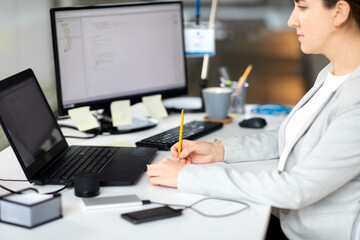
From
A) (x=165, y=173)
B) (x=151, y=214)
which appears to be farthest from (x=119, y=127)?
(x=151, y=214)

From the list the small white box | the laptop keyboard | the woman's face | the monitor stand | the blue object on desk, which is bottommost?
the blue object on desk

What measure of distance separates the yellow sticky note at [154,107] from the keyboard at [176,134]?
13cm

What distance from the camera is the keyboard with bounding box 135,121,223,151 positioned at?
1705 mm

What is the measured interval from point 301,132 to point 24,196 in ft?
2.25

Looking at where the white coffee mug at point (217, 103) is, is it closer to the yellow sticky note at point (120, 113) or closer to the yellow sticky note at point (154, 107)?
the yellow sticky note at point (154, 107)

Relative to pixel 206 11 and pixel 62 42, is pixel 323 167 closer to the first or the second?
pixel 62 42

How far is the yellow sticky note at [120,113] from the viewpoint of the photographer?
196cm

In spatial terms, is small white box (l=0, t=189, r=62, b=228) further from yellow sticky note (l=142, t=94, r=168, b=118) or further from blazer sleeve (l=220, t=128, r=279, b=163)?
yellow sticky note (l=142, t=94, r=168, b=118)

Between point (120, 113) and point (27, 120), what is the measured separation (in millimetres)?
606

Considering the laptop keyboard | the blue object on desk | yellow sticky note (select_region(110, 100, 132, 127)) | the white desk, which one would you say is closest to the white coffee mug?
the blue object on desk

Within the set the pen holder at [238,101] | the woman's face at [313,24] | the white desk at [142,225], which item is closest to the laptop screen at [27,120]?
the white desk at [142,225]

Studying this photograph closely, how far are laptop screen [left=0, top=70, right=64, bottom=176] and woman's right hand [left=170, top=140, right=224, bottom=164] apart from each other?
355 mm

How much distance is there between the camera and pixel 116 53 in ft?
6.43

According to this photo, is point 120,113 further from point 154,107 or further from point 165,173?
point 165,173
